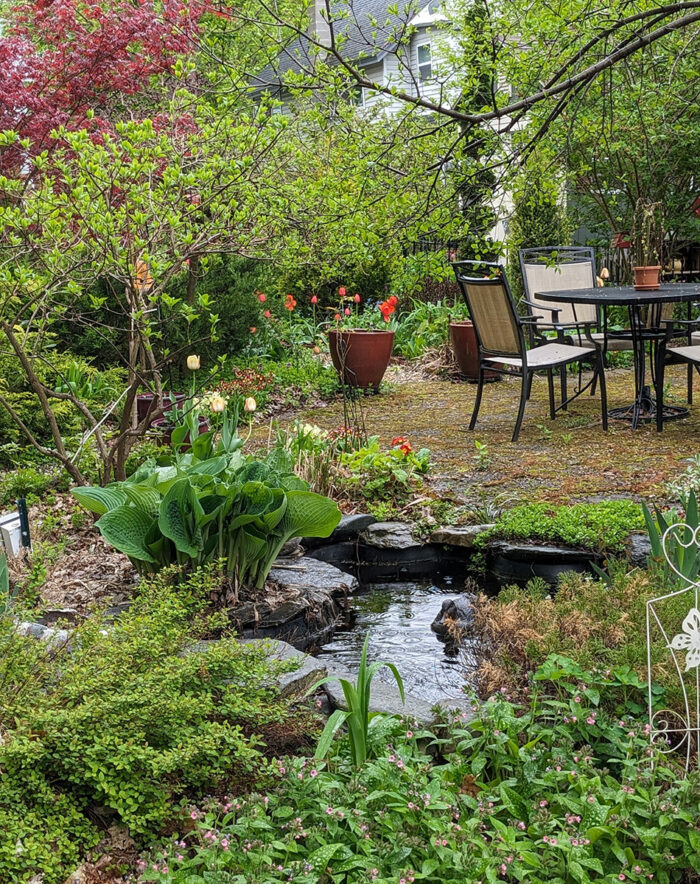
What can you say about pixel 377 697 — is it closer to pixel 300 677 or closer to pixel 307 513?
pixel 300 677

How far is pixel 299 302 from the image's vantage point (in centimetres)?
1205

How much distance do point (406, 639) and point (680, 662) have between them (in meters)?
1.36

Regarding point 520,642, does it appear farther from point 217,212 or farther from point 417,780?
point 217,212

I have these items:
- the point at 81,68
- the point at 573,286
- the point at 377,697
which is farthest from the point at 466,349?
the point at 377,697

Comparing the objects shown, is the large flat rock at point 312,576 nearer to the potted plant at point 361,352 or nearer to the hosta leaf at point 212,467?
the hosta leaf at point 212,467

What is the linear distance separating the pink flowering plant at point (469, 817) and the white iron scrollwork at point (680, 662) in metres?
0.08

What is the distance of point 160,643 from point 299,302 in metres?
9.89

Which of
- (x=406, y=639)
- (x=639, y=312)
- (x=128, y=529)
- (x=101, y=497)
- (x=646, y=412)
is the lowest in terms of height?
(x=406, y=639)

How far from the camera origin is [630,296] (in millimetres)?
6328

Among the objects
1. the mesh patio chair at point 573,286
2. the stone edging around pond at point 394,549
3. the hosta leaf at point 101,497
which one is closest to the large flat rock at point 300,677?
the hosta leaf at point 101,497

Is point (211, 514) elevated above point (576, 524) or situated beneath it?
elevated above

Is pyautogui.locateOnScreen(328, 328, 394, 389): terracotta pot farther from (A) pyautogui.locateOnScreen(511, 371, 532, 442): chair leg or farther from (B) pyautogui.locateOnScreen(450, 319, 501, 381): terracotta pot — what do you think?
(A) pyautogui.locateOnScreen(511, 371, 532, 442): chair leg

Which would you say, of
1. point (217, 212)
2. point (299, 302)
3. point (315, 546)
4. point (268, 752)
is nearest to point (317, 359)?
point (299, 302)

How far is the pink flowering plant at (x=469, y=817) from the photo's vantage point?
1893mm
